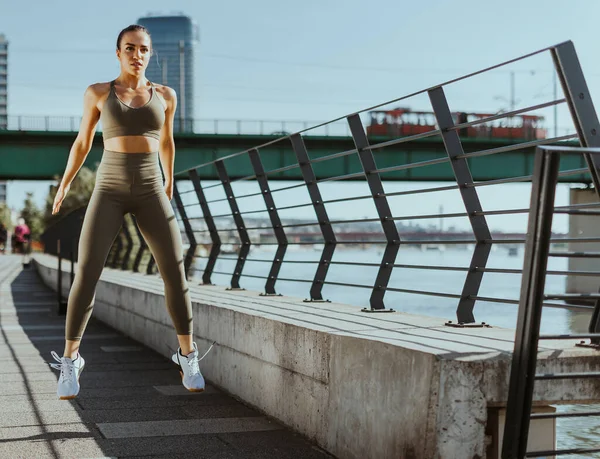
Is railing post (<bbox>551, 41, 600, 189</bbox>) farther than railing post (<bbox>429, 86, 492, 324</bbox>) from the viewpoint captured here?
No

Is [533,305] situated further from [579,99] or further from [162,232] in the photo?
[162,232]

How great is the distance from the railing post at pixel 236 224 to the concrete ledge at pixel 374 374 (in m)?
2.89

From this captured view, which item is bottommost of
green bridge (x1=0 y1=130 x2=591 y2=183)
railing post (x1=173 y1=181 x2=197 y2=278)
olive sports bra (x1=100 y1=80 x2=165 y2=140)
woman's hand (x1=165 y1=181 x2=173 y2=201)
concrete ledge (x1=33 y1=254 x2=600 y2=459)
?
concrete ledge (x1=33 y1=254 x2=600 y2=459)

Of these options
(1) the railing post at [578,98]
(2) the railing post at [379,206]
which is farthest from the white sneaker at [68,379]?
(2) the railing post at [379,206]

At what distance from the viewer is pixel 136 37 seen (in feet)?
12.5

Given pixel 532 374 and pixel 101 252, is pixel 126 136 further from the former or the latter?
pixel 532 374

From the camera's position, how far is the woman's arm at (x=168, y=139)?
13.0 feet

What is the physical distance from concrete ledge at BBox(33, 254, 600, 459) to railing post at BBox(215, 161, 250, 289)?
289 centimetres

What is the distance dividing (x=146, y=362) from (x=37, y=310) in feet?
26.4

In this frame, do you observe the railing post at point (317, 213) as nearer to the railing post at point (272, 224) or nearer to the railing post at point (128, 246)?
the railing post at point (272, 224)

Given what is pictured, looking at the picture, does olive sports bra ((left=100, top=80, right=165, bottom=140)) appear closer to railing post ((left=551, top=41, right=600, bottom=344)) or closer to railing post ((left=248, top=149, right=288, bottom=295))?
railing post ((left=551, top=41, right=600, bottom=344))

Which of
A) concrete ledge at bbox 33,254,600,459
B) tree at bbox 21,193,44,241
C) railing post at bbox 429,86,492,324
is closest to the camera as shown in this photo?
concrete ledge at bbox 33,254,600,459

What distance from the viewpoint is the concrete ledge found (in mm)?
4230

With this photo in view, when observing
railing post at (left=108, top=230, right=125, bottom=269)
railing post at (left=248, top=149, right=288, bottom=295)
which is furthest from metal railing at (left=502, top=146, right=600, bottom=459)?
railing post at (left=108, top=230, right=125, bottom=269)
